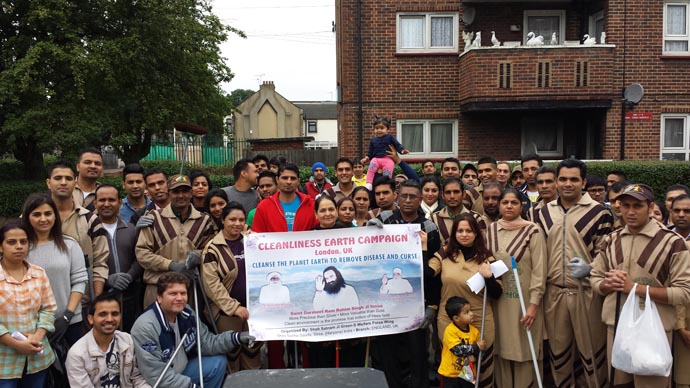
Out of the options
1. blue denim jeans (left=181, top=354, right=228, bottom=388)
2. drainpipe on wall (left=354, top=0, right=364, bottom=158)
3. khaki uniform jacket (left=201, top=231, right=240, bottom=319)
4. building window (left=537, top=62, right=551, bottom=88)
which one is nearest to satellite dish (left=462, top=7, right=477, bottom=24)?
building window (left=537, top=62, right=551, bottom=88)

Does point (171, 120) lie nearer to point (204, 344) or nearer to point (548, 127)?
point (548, 127)

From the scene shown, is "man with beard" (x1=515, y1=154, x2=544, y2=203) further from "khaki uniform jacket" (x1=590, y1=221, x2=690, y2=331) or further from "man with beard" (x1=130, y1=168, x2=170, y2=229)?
"man with beard" (x1=130, y1=168, x2=170, y2=229)

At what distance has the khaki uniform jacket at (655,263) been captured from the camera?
4.40 meters

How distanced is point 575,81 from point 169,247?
1336 centimetres

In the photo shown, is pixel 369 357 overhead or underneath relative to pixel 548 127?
underneath

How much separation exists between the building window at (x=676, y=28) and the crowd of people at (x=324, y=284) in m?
12.9

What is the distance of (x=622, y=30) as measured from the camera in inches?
624

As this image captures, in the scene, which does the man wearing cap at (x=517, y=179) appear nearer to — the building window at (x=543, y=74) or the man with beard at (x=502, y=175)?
the man with beard at (x=502, y=175)

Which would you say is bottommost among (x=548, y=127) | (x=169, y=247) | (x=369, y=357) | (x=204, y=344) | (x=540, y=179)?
(x=369, y=357)

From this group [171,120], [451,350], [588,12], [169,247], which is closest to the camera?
[451,350]

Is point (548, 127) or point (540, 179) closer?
point (540, 179)

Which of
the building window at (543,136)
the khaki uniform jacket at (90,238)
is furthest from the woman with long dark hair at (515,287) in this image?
the building window at (543,136)

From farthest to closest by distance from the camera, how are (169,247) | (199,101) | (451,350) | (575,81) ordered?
(199,101)
(575,81)
(169,247)
(451,350)

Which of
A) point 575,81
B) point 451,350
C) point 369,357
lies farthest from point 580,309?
point 575,81
